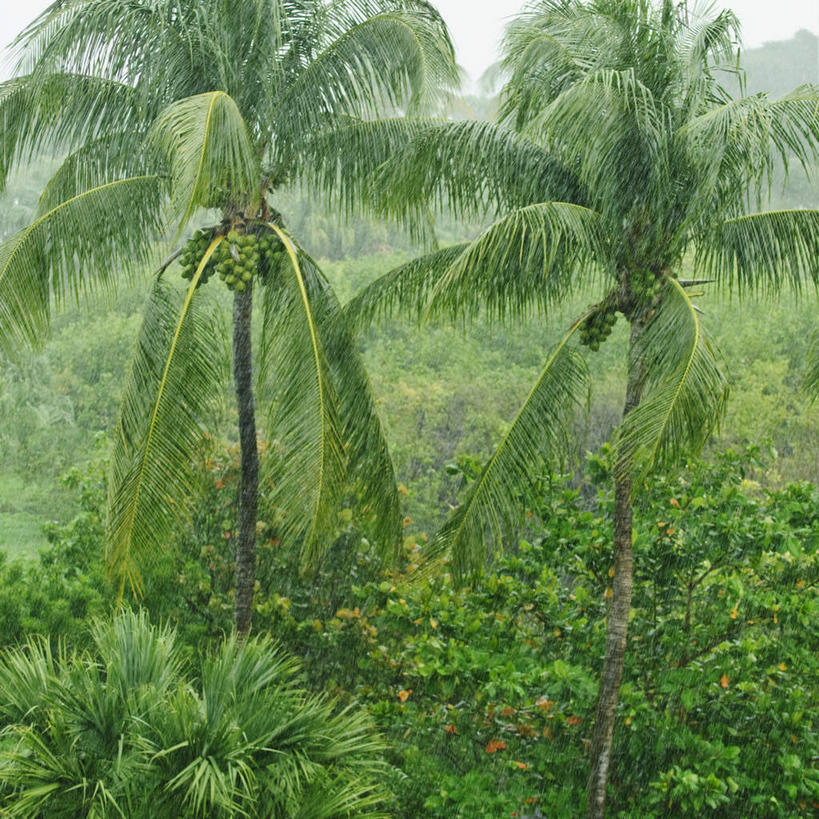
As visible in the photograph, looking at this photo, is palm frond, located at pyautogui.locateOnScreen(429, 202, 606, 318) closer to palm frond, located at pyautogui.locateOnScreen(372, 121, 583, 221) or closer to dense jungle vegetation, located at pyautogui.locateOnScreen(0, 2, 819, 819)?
palm frond, located at pyautogui.locateOnScreen(372, 121, 583, 221)

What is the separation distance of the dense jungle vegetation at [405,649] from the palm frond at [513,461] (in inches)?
5.8

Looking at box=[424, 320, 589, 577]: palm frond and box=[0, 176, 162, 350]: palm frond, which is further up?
box=[0, 176, 162, 350]: palm frond

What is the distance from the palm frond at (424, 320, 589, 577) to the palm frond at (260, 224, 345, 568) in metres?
0.86

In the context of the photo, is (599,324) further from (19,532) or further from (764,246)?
(19,532)

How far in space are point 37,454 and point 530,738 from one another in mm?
17338

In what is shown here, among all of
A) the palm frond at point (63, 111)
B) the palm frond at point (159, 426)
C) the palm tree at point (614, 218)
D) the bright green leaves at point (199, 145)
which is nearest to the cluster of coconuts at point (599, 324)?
the palm tree at point (614, 218)

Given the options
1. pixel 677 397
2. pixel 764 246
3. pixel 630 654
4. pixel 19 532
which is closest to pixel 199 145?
pixel 677 397

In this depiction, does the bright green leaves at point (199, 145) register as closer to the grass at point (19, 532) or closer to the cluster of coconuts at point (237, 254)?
the cluster of coconuts at point (237, 254)

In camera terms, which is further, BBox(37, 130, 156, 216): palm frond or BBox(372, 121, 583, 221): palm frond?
BBox(37, 130, 156, 216): palm frond

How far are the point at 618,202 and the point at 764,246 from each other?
1131 mm

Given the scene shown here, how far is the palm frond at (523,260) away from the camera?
Answer: 6125 millimetres

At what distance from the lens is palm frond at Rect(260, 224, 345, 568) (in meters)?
6.64

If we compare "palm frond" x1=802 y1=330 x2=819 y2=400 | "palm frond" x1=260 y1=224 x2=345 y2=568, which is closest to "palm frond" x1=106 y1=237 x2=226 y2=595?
"palm frond" x1=260 y1=224 x2=345 y2=568

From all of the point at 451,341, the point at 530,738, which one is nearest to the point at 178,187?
the point at 530,738
